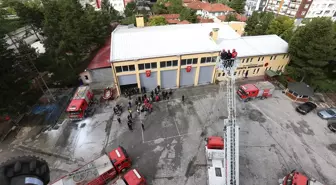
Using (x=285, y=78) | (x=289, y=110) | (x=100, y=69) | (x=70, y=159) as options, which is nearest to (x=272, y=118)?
(x=289, y=110)

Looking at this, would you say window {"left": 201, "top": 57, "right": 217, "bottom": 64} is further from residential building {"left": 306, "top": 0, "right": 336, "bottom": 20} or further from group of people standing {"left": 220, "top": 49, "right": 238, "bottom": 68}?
residential building {"left": 306, "top": 0, "right": 336, "bottom": 20}

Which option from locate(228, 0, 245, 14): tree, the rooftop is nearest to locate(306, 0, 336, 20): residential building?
locate(228, 0, 245, 14): tree

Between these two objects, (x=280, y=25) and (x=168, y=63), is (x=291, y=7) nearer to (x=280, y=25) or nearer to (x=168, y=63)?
(x=280, y=25)

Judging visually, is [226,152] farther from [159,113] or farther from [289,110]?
[289,110]

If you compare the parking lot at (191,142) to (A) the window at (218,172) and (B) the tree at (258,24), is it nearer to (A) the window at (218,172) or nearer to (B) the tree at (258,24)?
(A) the window at (218,172)

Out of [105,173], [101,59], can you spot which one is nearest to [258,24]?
[101,59]

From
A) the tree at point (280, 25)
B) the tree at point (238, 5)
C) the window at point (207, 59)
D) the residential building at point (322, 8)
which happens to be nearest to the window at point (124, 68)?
the window at point (207, 59)
